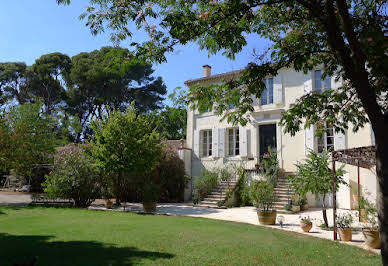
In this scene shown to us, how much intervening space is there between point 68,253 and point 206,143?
1267cm

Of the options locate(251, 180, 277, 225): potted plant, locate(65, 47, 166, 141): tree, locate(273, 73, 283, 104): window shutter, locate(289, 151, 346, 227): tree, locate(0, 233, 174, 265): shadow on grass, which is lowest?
locate(0, 233, 174, 265): shadow on grass

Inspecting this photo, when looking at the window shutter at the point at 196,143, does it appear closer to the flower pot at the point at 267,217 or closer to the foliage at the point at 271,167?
the foliage at the point at 271,167

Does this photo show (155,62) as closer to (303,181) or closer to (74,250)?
(74,250)

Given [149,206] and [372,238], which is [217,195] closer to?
[149,206]

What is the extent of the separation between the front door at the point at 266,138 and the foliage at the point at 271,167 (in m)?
0.80

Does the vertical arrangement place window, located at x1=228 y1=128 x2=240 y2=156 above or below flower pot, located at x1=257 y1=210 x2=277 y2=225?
above

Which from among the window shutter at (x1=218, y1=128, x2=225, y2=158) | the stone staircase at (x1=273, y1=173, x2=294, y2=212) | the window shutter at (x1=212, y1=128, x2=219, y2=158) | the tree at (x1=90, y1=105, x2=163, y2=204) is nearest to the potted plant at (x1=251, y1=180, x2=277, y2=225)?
the stone staircase at (x1=273, y1=173, x2=294, y2=212)

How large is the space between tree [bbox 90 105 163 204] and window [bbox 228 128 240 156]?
4532mm

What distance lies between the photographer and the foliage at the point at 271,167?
1324 centimetres

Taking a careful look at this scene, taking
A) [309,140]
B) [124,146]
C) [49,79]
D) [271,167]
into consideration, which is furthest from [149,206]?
[49,79]

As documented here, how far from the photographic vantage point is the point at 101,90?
27.8m

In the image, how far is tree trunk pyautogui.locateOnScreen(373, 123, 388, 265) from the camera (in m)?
3.19

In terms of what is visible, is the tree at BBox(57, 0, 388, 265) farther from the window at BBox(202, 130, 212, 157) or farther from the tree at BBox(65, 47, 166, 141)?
the tree at BBox(65, 47, 166, 141)

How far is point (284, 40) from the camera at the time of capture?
518cm
